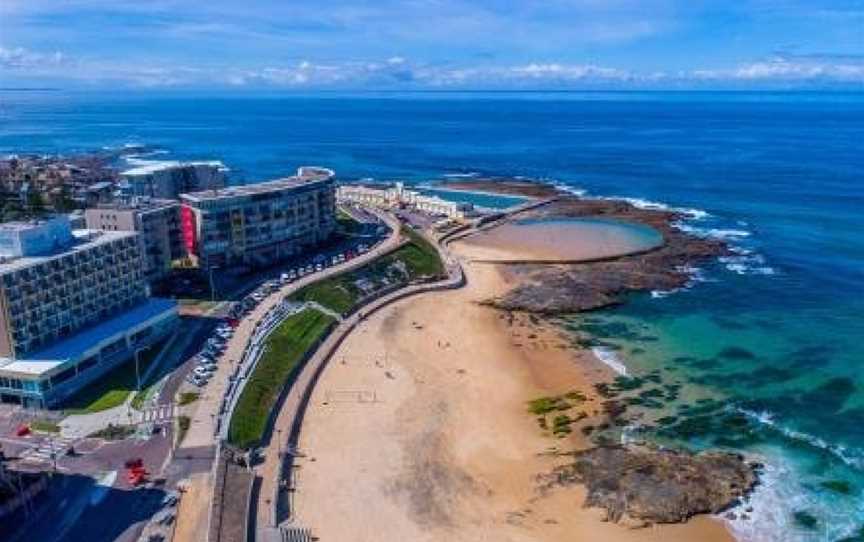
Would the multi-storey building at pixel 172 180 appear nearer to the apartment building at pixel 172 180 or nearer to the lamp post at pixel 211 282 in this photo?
the apartment building at pixel 172 180

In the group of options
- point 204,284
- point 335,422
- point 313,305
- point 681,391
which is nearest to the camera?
point 335,422

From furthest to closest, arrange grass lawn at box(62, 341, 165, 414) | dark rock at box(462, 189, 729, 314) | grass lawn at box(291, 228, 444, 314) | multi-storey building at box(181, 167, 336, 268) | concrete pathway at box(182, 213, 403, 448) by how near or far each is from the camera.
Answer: multi-storey building at box(181, 167, 336, 268) < dark rock at box(462, 189, 729, 314) < grass lawn at box(291, 228, 444, 314) < grass lawn at box(62, 341, 165, 414) < concrete pathway at box(182, 213, 403, 448)

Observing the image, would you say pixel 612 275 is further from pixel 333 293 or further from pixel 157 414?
pixel 157 414

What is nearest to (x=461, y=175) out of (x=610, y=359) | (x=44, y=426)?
(x=610, y=359)

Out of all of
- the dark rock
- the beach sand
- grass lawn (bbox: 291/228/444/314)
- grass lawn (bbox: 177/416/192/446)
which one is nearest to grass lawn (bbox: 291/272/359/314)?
grass lawn (bbox: 291/228/444/314)

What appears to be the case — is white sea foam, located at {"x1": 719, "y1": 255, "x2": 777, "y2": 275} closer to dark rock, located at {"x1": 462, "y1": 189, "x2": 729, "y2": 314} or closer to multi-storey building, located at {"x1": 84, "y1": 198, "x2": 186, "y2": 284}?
dark rock, located at {"x1": 462, "y1": 189, "x2": 729, "y2": 314}

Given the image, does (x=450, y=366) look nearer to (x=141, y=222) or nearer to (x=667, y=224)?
(x=141, y=222)

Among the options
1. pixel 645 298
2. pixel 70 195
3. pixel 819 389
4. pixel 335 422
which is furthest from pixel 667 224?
pixel 70 195
